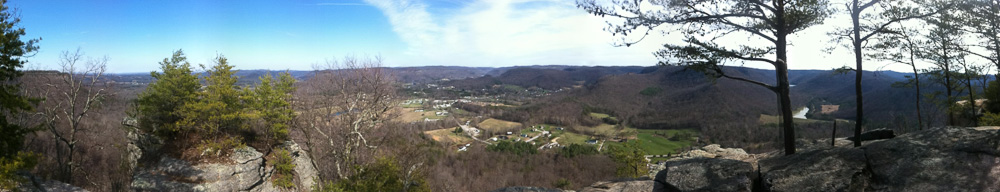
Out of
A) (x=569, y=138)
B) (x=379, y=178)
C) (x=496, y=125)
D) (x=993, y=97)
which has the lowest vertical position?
(x=569, y=138)

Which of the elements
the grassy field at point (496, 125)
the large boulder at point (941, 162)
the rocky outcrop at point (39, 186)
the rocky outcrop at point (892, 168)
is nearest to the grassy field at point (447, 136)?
the grassy field at point (496, 125)

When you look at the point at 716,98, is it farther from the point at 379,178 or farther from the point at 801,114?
the point at 379,178

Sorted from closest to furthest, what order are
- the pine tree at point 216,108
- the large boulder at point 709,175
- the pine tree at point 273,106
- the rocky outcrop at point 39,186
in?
the large boulder at point 709,175
the rocky outcrop at point 39,186
the pine tree at point 216,108
the pine tree at point 273,106

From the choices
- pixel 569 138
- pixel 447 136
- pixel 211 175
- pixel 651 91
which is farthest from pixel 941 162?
pixel 651 91


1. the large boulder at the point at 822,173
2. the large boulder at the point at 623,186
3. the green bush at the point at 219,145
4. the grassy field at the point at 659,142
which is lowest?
the grassy field at the point at 659,142

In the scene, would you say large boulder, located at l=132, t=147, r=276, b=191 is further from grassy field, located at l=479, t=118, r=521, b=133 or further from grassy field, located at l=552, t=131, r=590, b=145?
grassy field, located at l=479, t=118, r=521, b=133

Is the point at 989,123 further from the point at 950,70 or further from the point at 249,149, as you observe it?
the point at 249,149

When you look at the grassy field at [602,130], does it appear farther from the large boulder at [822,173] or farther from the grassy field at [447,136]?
the large boulder at [822,173]
